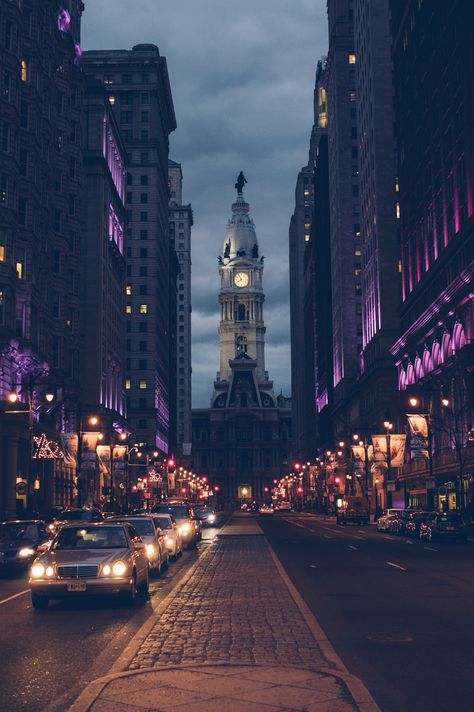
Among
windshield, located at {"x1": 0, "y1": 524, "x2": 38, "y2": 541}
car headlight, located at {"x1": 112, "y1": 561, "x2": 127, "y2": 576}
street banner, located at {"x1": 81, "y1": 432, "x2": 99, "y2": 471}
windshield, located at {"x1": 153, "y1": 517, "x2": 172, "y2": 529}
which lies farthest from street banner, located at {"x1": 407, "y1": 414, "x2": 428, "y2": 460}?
car headlight, located at {"x1": 112, "y1": 561, "x2": 127, "y2": 576}

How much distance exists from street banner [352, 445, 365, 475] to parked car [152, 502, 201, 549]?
4481 cm

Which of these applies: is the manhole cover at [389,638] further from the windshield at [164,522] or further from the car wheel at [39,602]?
the windshield at [164,522]

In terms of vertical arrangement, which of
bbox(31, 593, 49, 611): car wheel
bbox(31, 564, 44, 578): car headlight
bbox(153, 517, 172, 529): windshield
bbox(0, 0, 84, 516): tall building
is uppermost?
bbox(0, 0, 84, 516): tall building

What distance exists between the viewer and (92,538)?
65.4 ft

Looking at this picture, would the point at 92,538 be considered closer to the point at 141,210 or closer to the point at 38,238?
the point at 38,238

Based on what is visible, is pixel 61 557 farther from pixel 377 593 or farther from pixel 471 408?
pixel 471 408

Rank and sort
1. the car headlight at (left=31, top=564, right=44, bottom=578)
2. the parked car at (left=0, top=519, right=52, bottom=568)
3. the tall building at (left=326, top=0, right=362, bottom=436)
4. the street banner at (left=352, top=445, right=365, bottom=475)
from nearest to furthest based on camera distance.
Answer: the car headlight at (left=31, top=564, right=44, bottom=578)
the parked car at (left=0, top=519, right=52, bottom=568)
the street banner at (left=352, top=445, right=365, bottom=475)
the tall building at (left=326, top=0, right=362, bottom=436)

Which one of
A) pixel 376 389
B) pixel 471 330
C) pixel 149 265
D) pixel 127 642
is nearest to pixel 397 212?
pixel 376 389

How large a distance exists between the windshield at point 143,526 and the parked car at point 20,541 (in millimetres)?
3679

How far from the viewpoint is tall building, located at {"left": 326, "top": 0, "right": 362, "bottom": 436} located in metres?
133

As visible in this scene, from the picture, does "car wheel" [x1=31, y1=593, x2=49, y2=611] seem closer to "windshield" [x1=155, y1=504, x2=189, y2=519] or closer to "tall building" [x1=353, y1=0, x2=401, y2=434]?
"windshield" [x1=155, y1=504, x2=189, y2=519]

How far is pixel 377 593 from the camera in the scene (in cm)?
2066

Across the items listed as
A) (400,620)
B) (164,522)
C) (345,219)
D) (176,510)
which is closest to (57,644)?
(400,620)

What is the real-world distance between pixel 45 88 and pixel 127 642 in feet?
218
